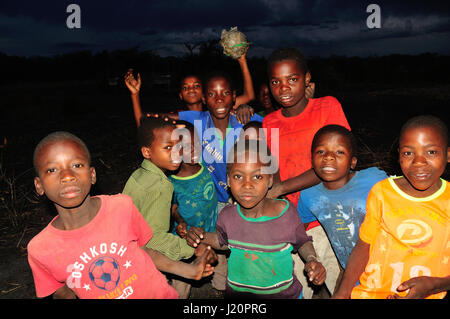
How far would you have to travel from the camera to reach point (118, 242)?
2025 millimetres

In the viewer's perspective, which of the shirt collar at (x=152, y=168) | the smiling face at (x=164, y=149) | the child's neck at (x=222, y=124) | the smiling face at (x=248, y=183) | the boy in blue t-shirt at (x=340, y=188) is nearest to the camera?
the smiling face at (x=248, y=183)

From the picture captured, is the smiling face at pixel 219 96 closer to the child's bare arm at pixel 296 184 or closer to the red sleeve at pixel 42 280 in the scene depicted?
the child's bare arm at pixel 296 184

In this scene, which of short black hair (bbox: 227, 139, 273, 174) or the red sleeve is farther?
short black hair (bbox: 227, 139, 273, 174)

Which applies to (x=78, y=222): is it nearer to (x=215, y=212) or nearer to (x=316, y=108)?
(x=215, y=212)

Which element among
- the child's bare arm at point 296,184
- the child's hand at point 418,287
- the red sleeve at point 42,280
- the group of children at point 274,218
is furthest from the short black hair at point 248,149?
the red sleeve at point 42,280

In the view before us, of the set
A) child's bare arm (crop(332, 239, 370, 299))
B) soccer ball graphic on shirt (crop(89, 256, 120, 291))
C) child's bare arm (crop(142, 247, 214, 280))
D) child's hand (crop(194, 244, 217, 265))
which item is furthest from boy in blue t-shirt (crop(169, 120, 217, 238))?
child's bare arm (crop(332, 239, 370, 299))

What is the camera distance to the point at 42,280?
196 cm

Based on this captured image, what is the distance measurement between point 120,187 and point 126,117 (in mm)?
8122

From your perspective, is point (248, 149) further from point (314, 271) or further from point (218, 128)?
point (218, 128)

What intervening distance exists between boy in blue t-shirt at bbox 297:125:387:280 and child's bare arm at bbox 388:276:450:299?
1.84 ft

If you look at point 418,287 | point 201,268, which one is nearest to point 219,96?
point 201,268

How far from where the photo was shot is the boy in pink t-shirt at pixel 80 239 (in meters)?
1.93

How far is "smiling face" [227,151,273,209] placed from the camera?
224cm

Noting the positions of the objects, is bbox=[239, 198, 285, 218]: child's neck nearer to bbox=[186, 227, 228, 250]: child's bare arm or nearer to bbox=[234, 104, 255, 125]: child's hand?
bbox=[186, 227, 228, 250]: child's bare arm
